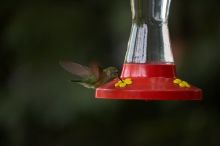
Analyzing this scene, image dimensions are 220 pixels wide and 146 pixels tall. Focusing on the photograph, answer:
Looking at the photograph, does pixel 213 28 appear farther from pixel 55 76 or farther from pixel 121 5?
pixel 55 76

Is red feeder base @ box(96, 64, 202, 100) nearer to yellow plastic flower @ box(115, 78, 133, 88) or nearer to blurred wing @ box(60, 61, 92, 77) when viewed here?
yellow plastic flower @ box(115, 78, 133, 88)

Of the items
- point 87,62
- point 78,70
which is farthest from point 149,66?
point 87,62

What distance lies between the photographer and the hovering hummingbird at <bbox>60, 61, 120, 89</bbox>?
11.1 ft

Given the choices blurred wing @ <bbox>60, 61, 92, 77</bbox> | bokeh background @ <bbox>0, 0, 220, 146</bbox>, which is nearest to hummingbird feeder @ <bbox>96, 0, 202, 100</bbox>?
blurred wing @ <bbox>60, 61, 92, 77</bbox>

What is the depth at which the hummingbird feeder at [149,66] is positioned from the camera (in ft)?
9.72

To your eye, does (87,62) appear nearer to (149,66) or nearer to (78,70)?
(78,70)

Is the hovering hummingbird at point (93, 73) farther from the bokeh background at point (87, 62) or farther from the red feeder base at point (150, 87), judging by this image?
the bokeh background at point (87, 62)

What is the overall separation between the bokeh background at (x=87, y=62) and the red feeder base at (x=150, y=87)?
292 centimetres

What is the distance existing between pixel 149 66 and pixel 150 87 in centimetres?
28

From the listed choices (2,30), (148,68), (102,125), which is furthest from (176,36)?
(148,68)

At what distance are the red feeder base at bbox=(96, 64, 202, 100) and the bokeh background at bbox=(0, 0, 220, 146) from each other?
292 centimetres

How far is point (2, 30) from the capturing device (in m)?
6.64

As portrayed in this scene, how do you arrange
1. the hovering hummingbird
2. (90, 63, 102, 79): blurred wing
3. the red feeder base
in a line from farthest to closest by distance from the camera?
1. the hovering hummingbird
2. (90, 63, 102, 79): blurred wing
3. the red feeder base

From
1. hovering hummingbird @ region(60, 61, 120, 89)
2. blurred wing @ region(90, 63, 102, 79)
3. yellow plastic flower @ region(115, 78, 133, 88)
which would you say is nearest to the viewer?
yellow plastic flower @ region(115, 78, 133, 88)
